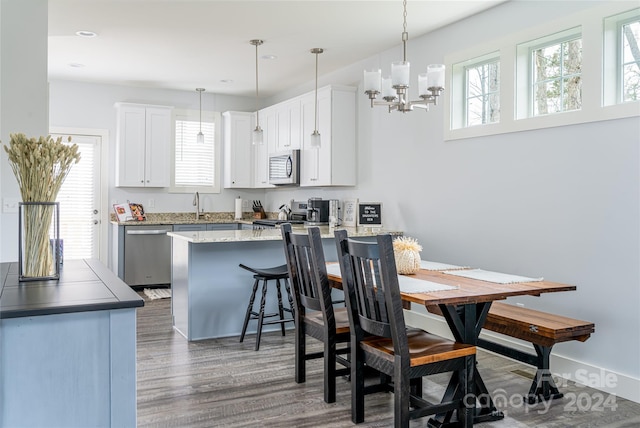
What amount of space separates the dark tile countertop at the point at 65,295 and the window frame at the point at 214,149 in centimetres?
544

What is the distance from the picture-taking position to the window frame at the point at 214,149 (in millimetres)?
7422

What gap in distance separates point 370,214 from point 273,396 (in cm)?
253

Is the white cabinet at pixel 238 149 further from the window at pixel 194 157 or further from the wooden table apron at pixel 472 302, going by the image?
the wooden table apron at pixel 472 302

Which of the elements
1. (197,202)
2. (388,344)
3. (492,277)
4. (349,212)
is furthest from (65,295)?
(197,202)

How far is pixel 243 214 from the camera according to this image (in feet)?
25.8

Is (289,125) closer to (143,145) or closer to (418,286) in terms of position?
(143,145)

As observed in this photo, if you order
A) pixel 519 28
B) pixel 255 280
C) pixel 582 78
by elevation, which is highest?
pixel 519 28

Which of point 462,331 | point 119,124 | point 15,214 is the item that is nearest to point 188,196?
point 119,124

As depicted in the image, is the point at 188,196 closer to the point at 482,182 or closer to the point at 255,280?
the point at 255,280

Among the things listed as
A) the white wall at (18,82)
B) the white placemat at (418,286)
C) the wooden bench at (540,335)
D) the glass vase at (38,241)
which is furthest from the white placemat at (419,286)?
the white wall at (18,82)

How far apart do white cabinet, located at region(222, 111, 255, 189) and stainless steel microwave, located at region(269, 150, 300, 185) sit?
29.3 inches

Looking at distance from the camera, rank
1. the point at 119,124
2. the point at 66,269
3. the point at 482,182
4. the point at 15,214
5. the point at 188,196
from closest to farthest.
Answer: the point at 66,269 < the point at 15,214 < the point at 482,182 < the point at 119,124 < the point at 188,196

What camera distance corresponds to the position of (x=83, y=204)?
696cm

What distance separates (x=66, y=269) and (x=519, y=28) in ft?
11.3
